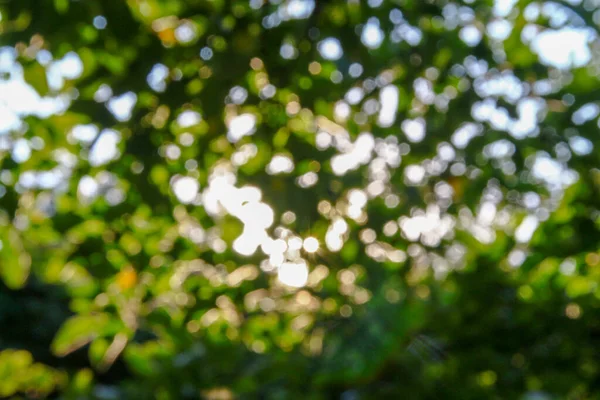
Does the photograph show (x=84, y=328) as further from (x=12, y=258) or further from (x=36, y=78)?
(x=36, y=78)

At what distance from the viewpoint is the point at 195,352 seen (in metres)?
0.80

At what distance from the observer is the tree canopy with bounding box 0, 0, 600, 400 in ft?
2.31

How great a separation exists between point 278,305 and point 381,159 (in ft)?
0.82

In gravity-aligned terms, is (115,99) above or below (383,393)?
above

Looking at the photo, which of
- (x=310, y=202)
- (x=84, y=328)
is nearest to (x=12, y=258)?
(x=84, y=328)

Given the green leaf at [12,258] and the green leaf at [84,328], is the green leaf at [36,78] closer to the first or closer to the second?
the green leaf at [12,258]

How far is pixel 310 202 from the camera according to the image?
63cm

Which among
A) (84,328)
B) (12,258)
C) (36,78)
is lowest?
(84,328)

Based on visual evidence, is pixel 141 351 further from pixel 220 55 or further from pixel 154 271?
pixel 220 55

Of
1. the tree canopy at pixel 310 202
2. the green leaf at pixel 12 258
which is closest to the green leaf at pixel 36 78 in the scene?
the tree canopy at pixel 310 202

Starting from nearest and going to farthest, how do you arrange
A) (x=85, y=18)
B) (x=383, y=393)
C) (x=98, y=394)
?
(x=85, y=18), (x=383, y=393), (x=98, y=394)

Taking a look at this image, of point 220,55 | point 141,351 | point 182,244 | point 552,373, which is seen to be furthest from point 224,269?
point 552,373

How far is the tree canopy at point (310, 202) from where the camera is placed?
2.31 ft

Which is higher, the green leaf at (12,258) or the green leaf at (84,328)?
the green leaf at (12,258)
